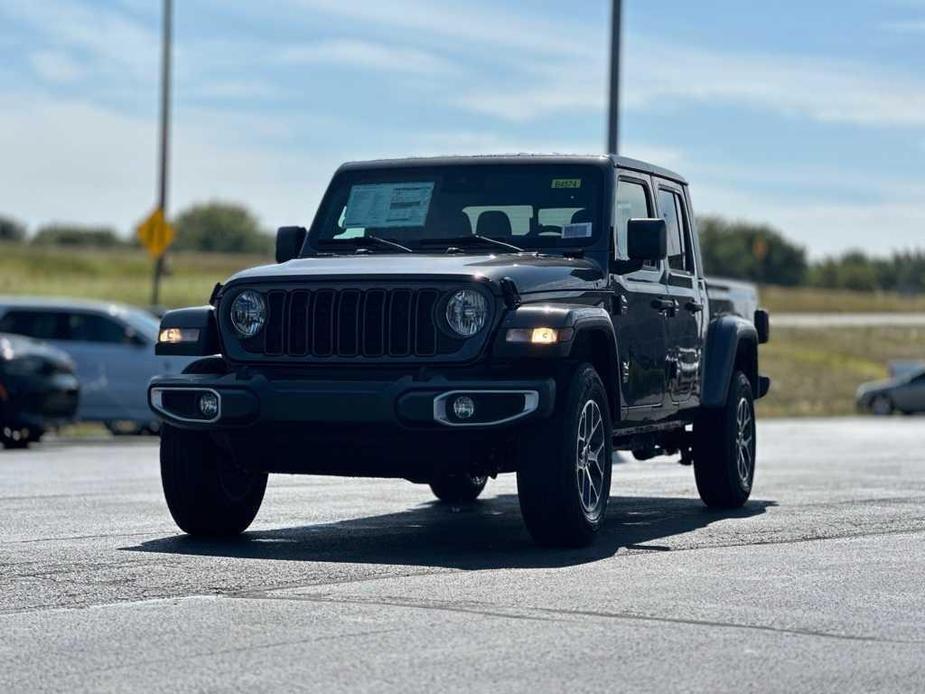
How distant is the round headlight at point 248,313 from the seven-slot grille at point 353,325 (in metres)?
0.04

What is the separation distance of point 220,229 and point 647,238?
501 ft

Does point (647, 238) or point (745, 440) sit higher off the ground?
point (647, 238)

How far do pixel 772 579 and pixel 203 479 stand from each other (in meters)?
3.16

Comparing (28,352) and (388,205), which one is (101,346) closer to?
(28,352)

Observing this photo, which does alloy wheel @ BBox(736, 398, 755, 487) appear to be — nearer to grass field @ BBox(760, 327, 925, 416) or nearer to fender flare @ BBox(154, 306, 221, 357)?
fender flare @ BBox(154, 306, 221, 357)

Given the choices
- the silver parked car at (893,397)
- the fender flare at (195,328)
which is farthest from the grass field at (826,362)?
the fender flare at (195,328)

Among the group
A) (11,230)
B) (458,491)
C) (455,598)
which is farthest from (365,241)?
(11,230)

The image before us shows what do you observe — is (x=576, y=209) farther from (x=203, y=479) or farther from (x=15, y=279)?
(x=15, y=279)

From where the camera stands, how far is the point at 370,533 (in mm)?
10750

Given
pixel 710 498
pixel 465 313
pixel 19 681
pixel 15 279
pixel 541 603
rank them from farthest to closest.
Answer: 1. pixel 15 279
2. pixel 710 498
3. pixel 465 313
4. pixel 541 603
5. pixel 19 681

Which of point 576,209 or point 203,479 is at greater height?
point 576,209

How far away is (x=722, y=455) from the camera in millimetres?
12609

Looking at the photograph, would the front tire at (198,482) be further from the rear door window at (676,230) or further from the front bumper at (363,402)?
the rear door window at (676,230)

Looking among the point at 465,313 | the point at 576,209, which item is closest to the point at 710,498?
the point at 576,209
